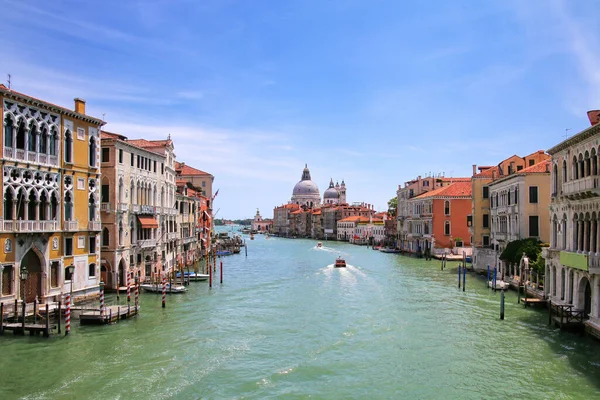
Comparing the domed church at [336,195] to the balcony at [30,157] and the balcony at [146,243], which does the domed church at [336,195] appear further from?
the balcony at [30,157]

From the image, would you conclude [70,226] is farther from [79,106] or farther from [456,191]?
[456,191]

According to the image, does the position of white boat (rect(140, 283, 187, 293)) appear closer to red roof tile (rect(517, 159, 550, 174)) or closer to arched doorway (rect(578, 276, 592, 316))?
arched doorway (rect(578, 276, 592, 316))

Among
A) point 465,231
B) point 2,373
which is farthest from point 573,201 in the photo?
point 465,231

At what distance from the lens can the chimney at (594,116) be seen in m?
18.6

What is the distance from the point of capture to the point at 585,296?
17250 mm

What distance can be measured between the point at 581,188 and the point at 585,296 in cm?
358

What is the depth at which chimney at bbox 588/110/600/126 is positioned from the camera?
61.0ft

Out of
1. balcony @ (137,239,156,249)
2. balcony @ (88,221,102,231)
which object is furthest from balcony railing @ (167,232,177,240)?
balcony @ (88,221,102,231)

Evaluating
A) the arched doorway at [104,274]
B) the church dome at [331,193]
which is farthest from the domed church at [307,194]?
the arched doorway at [104,274]

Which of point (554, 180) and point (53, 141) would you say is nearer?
point (53, 141)

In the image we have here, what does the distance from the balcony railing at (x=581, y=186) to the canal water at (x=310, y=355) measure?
14.7 feet

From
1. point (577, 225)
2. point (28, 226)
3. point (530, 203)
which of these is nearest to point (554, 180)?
point (577, 225)

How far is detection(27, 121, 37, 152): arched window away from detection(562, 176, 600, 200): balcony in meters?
18.1

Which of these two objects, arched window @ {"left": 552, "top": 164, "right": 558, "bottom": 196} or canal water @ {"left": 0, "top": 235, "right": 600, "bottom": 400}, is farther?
arched window @ {"left": 552, "top": 164, "right": 558, "bottom": 196}
